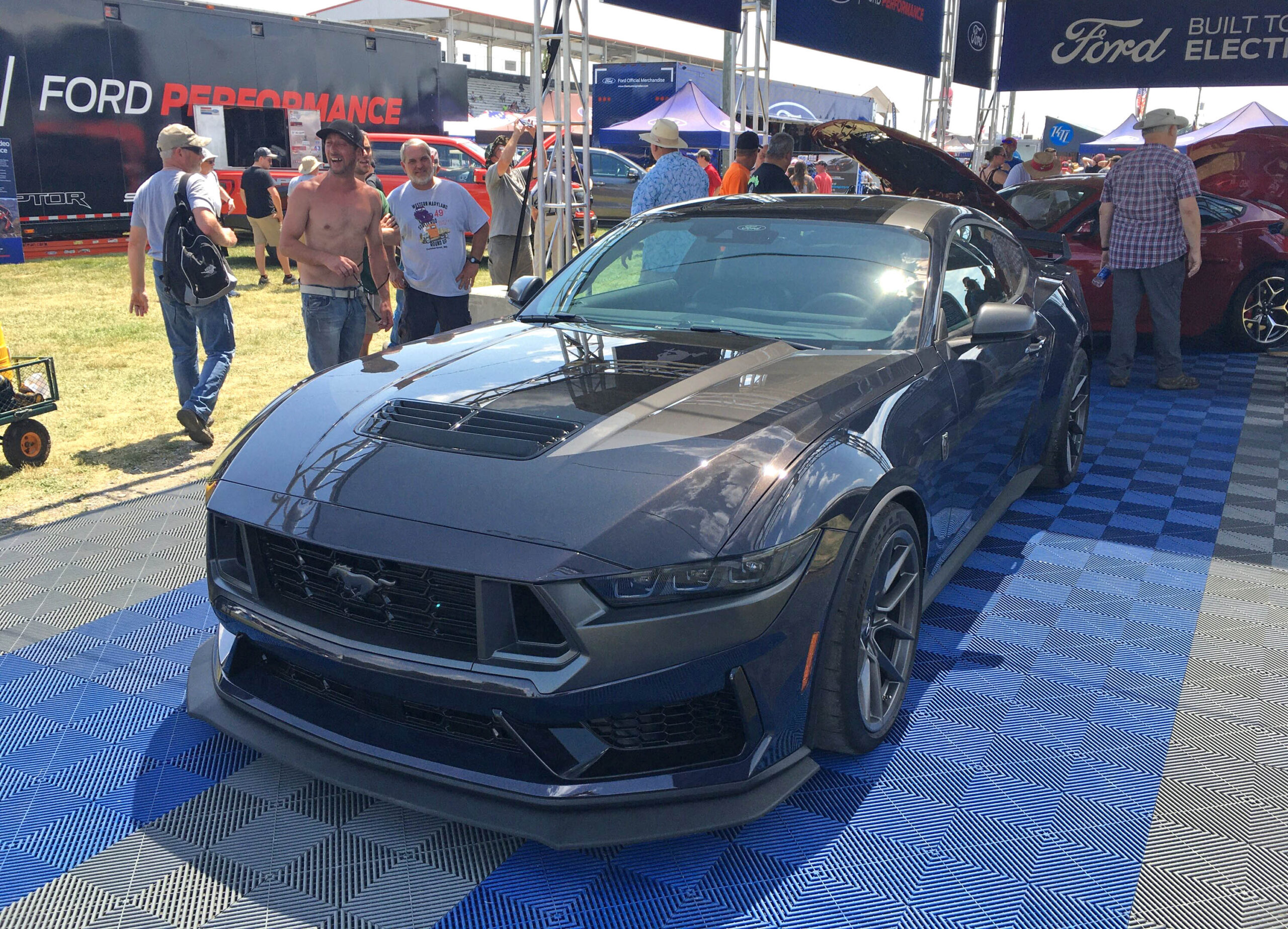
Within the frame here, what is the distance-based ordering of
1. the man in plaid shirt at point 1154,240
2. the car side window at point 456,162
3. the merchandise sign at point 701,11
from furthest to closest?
the car side window at point 456,162
the merchandise sign at point 701,11
the man in plaid shirt at point 1154,240

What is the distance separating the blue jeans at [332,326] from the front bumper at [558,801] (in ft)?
12.1

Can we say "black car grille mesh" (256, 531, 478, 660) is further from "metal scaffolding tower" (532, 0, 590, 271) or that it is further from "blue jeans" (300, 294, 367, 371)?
"metal scaffolding tower" (532, 0, 590, 271)

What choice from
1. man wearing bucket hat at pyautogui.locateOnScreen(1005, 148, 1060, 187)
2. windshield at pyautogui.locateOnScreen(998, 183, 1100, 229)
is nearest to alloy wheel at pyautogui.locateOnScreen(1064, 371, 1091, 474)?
windshield at pyautogui.locateOnScreen(998, 183, 1100, 229)

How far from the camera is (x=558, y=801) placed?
2029 millimetres

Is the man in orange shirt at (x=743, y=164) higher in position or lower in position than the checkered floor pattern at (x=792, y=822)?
higher

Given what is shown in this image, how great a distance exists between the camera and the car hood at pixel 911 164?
677 cm

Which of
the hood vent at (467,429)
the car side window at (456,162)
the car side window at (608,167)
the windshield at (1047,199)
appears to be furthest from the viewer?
the car side window at (608,167)

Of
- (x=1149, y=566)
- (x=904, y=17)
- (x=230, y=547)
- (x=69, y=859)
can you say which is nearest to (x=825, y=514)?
(x=230, y=547)

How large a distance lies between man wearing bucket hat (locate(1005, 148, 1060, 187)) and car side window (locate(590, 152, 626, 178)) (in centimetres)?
896

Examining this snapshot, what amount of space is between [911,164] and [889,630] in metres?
5.32

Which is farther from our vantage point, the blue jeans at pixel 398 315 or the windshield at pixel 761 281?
the blue jeans at pixel 398 315

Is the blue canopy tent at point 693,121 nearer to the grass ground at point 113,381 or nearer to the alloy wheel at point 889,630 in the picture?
the grass ground at point 113,381

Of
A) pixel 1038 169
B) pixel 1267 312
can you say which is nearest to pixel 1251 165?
pixel 1267 312

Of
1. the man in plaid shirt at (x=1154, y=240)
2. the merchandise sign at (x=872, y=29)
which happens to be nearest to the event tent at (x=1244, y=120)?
the merchandise sign at (x=872, y=29)
